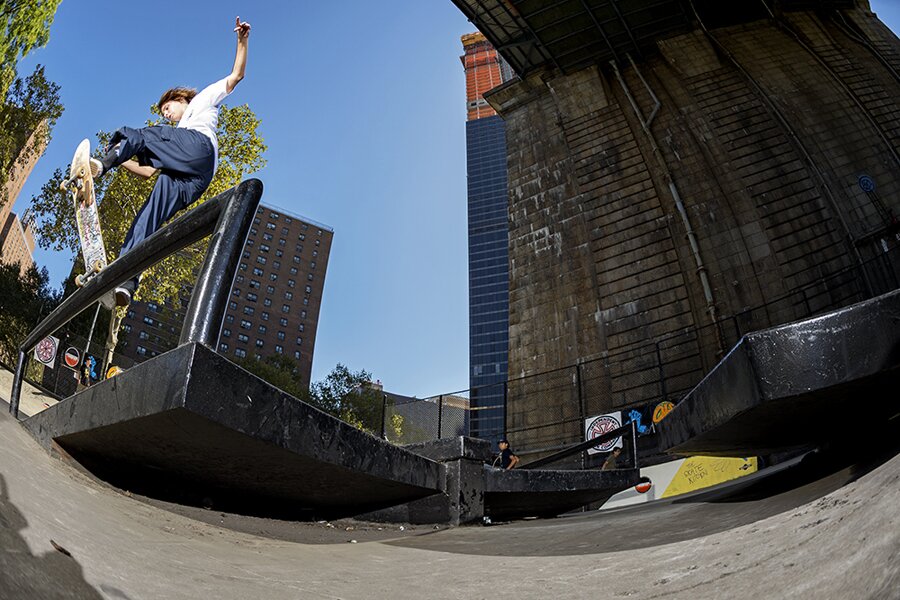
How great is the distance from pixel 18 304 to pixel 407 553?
2660 centimetres

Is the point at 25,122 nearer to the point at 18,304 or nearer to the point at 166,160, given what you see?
the point at 18,304

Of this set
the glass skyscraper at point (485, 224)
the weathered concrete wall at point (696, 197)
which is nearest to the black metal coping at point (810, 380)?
the weathered concrete wall at point (696, 197)

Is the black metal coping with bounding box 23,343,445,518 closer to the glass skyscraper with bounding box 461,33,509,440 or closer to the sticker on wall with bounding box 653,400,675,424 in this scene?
the sticker on wall with bounding box 653,400,675,424

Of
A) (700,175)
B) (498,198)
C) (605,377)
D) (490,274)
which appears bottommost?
(605,377)

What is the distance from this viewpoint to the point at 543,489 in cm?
434

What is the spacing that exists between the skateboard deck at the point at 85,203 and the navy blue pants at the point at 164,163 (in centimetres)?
15

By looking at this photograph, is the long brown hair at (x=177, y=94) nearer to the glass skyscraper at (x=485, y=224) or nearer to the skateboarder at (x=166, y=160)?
the skateboarder at (x=166, y=160)

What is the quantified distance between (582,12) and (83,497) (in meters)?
24.4

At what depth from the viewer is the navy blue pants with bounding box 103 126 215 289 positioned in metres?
2.64

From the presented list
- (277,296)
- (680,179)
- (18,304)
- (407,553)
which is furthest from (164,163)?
(277,296)

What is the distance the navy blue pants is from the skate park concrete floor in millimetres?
1111

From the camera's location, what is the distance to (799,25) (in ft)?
69.3

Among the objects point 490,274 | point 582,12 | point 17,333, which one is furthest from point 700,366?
point 490,274

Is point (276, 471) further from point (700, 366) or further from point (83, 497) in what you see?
point (700, 366)
